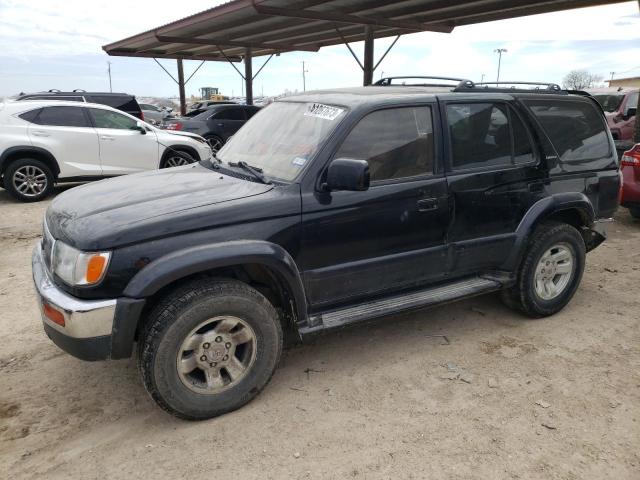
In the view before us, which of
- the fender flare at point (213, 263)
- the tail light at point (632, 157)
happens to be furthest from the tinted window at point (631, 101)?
the fender flare at point (213, 263)

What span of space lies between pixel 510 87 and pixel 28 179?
782 centimetres

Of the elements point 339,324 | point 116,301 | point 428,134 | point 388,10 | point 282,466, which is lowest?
point 282,466

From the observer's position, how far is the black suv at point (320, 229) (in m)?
2.62

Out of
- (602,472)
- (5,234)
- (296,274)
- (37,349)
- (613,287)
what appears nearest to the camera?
(602,472)

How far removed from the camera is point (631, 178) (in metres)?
6.76

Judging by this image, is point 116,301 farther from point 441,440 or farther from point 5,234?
point 5,234

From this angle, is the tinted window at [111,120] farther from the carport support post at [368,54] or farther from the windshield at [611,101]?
the windshield at [611,101]

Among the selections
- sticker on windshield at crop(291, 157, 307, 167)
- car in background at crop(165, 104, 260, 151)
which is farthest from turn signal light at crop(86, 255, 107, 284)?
car in background at crop(165, 104, 260, 151)

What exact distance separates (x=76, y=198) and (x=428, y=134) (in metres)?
2.35

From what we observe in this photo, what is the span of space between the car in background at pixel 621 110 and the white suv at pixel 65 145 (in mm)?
9893

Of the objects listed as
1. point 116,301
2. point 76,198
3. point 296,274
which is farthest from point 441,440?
point 76,198

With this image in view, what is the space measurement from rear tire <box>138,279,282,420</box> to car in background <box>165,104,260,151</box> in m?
11.8

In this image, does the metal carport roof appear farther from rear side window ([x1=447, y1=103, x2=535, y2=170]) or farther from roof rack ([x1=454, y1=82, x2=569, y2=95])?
rear side window ([x1=447, y1=103, x2=535, y2=170])

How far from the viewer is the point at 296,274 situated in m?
2.95
